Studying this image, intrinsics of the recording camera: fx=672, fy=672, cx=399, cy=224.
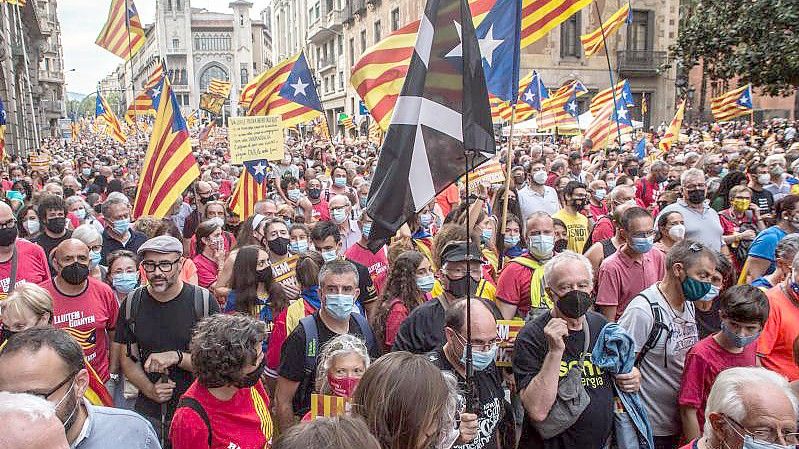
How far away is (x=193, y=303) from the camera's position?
4.08m

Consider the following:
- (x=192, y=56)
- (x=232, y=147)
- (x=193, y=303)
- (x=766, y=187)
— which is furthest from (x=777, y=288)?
(x=192, y=56)

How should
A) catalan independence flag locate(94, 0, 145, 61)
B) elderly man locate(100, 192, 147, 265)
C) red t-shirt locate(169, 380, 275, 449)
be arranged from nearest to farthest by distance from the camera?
red t-shirt locate(169, 380, 275, 449) → elderly man locate(100, 192, 147, 265) → catalan independence flag locate(94, 0, 145, 61)

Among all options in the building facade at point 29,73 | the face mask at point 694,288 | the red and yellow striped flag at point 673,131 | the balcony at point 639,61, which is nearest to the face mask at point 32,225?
the face mask at point 694,288

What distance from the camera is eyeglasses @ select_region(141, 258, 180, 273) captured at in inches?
157

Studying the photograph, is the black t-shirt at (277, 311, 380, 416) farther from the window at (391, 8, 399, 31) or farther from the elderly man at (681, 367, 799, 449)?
the window at (391, 8, 399, 31)

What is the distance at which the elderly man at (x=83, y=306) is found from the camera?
13.8ft

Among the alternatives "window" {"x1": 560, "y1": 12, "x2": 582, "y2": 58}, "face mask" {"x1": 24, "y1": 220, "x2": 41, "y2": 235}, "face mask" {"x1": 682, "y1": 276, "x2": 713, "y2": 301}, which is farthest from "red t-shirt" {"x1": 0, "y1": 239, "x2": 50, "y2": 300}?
"window" {"x1": 560, "y1": 12, "x2": 582, "y2": 58}

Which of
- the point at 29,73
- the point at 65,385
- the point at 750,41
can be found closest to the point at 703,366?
the point at 65,385

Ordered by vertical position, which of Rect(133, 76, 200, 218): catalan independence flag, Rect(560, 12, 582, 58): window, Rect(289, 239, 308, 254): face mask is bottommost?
Rect(289, 239, 308, 254): face mask

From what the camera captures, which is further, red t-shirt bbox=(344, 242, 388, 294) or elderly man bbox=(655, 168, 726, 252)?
elderly man bbox=(655, 168, 726, 252)

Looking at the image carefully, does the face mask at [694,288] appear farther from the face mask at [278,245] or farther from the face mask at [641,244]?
the face mask at [278,245]

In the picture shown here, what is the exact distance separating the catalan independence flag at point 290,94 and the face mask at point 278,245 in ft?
15.1

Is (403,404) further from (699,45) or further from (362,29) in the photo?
(362,29)

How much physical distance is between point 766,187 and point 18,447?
343 inches
